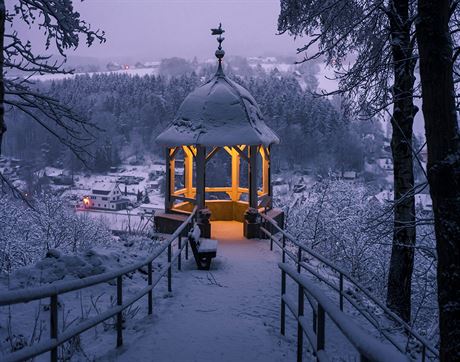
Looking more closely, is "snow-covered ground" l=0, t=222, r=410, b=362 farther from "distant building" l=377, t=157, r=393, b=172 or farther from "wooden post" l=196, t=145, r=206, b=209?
"distant building" l=377, t=157, r=393, b=172

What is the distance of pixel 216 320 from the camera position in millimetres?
6199

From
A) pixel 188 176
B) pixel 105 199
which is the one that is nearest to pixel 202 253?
pixel 188 176

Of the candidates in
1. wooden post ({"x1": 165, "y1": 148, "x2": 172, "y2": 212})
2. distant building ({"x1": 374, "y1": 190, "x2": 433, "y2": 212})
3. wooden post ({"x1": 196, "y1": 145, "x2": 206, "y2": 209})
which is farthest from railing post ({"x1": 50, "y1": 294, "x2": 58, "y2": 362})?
wooden post ({"x1": 165, "y1": 148, "x2": 172, "y2": 212})

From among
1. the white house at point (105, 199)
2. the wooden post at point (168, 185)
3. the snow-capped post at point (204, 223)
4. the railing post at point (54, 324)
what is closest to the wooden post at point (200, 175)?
the snow-capped post at point (204, 223)

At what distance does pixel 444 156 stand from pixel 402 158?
428cm

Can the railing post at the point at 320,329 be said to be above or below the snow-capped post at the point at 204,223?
above

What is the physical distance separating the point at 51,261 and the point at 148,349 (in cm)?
344

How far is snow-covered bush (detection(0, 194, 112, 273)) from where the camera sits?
2144cm

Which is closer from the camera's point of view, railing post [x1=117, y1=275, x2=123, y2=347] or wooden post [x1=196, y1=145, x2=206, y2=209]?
railing post [x1=117, y1=275, x2=123, y2=347]

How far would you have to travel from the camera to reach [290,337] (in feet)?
Result: 19.3

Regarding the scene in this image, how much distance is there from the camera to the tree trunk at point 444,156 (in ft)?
11.2

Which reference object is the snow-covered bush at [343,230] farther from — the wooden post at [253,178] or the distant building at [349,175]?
the distant building at [349,175]

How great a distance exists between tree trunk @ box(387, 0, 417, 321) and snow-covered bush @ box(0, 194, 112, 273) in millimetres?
16078

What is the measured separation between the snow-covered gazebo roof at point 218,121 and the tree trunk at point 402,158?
603cm
